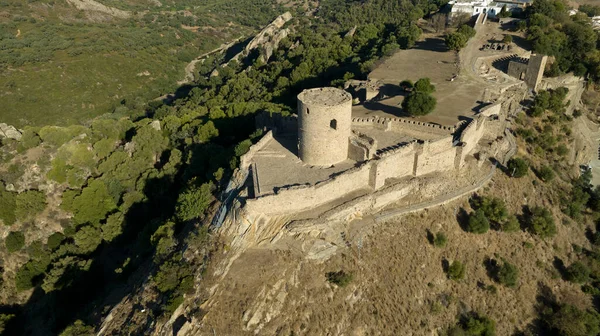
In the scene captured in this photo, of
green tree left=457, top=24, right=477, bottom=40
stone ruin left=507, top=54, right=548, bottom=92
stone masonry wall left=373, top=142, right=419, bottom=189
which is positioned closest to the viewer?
stone masonry wall left=373, top=142, right=419, bottom=189

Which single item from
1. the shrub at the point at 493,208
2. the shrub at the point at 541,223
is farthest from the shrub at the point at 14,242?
the shrub at the point at 541,223

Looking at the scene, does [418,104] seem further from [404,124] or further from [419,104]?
[404,124]

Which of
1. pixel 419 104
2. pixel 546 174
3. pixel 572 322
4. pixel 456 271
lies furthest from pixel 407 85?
pixel 572 322

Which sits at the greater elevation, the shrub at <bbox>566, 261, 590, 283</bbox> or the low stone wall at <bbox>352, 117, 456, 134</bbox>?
the low stone wall at <bbox>352, 117, 456, 134</bbox>

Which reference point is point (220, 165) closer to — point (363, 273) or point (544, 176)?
point (363, 273)

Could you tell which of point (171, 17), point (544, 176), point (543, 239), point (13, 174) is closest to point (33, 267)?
point (13, 174)

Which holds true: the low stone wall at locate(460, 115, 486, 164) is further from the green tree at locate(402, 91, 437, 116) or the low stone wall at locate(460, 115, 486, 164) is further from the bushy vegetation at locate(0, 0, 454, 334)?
the bushy vegetation at locate(0, 0, 454, 334)

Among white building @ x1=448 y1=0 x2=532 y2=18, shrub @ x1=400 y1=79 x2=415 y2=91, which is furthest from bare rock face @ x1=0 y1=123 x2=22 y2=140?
white building @ x1=448 y1=0 x2=532 y2=18

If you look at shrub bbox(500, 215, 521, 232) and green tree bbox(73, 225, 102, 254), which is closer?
shrub bbox(500, 215, 521, 232)
